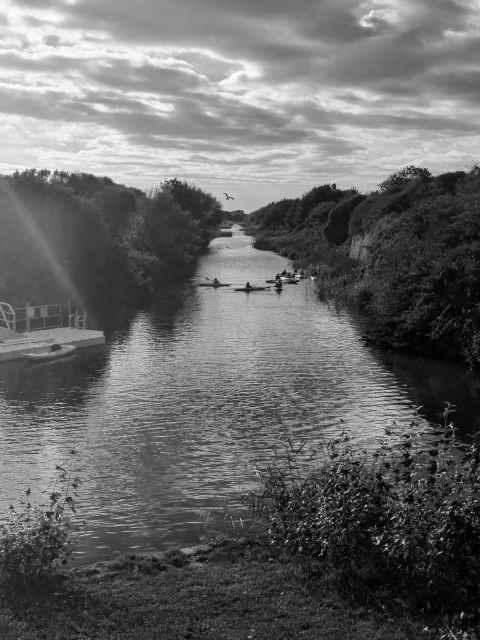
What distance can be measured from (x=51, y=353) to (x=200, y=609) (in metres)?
38.5

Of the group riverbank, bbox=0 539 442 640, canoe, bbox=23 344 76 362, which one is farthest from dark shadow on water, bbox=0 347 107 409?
riverbank, bbox=0 539 442 640

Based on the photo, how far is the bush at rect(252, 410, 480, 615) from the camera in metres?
14.2

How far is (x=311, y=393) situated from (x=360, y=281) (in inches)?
1684

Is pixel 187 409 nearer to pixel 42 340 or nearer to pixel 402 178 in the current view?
pixel 42 340

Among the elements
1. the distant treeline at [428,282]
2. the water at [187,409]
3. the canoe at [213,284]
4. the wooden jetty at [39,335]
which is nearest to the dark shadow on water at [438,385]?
the water at [187,409]

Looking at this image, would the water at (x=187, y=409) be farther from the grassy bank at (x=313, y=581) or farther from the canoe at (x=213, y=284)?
the canoe at (x=213, y=284)

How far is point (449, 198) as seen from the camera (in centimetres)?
6412

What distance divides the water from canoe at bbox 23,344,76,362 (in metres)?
1.50

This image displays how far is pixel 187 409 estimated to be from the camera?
3641 centimetres

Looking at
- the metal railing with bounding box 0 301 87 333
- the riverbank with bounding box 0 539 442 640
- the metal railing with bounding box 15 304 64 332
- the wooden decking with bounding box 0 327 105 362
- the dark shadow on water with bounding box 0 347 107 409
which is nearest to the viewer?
the riverbank with bounding box 0 539 442 640

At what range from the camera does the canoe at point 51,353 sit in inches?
1940

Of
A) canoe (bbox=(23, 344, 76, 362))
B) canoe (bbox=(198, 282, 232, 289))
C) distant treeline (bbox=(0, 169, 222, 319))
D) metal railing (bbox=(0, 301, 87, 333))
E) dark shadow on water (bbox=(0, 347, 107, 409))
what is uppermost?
distant treeline (bbox=(0, 169, 222, 319))

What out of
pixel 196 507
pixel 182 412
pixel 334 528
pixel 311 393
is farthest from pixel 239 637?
pixel 311 393

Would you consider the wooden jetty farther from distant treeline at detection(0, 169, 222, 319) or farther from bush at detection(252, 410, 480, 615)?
bush at detection(252, 410, 480, 615)
